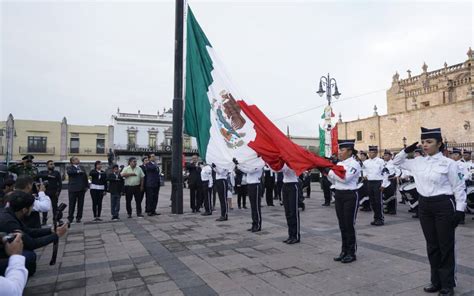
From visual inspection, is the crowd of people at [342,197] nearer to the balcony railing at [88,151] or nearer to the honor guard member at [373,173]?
the honor guard member at [373,173]

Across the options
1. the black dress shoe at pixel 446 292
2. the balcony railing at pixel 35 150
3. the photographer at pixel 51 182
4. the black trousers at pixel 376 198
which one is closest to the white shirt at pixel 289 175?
the black trousers at pixel 376 198

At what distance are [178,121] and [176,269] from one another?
660cm

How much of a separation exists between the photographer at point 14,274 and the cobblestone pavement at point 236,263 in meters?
1.94

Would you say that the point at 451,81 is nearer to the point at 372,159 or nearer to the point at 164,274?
the point at 372,159

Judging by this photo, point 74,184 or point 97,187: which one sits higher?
point 74,184

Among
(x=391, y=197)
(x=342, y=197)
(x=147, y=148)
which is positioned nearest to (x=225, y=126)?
(x=342, y=197)

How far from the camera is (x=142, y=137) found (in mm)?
47781

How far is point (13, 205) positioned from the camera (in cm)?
365

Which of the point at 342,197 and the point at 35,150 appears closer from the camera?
the point at 342,197

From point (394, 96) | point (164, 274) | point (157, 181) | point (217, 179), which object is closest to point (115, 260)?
point (164, 274)

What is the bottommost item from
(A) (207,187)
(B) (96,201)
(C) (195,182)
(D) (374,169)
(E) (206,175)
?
(B) (96,201)

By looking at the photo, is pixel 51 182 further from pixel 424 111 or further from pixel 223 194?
pixel 424 111

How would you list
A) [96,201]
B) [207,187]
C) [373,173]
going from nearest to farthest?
[373,173], [96,201], [207,187]

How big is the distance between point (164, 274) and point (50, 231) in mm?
1608
